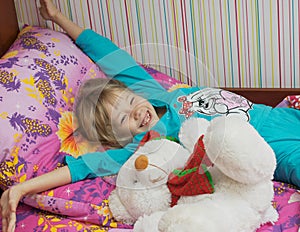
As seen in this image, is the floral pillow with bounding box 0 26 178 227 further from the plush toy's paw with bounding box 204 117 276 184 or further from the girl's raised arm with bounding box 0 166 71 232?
the plush toy's paw with bounding box 204 117 276 184

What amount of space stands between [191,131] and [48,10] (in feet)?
2.64

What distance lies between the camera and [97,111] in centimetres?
153

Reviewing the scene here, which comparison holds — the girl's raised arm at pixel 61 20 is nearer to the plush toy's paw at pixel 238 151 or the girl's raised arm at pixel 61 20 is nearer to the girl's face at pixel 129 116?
the girl's face at pixel 129 116

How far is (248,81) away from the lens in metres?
2.12

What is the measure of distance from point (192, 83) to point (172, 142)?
0.61 metres

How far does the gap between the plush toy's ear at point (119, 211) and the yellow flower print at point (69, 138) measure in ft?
0.59

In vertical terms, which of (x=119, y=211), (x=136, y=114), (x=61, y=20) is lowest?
(x=119, y=211)

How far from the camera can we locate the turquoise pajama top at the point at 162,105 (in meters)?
1.55

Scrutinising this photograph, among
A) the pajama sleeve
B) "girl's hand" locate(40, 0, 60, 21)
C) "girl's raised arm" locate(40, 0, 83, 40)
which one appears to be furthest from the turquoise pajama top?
"girl's hand" locate(40, 0, 60, 21)

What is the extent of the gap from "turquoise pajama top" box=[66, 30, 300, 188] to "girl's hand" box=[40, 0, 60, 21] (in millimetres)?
257

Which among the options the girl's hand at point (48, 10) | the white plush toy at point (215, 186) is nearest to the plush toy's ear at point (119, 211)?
the white plush toy at point (215, 186)

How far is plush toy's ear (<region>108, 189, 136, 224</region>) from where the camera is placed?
4.88 feet

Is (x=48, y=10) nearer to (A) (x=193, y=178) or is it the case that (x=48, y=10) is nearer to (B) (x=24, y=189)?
(B) (x=24, y=189)

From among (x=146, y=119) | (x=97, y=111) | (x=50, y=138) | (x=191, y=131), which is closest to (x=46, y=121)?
(x=50, y=138)
